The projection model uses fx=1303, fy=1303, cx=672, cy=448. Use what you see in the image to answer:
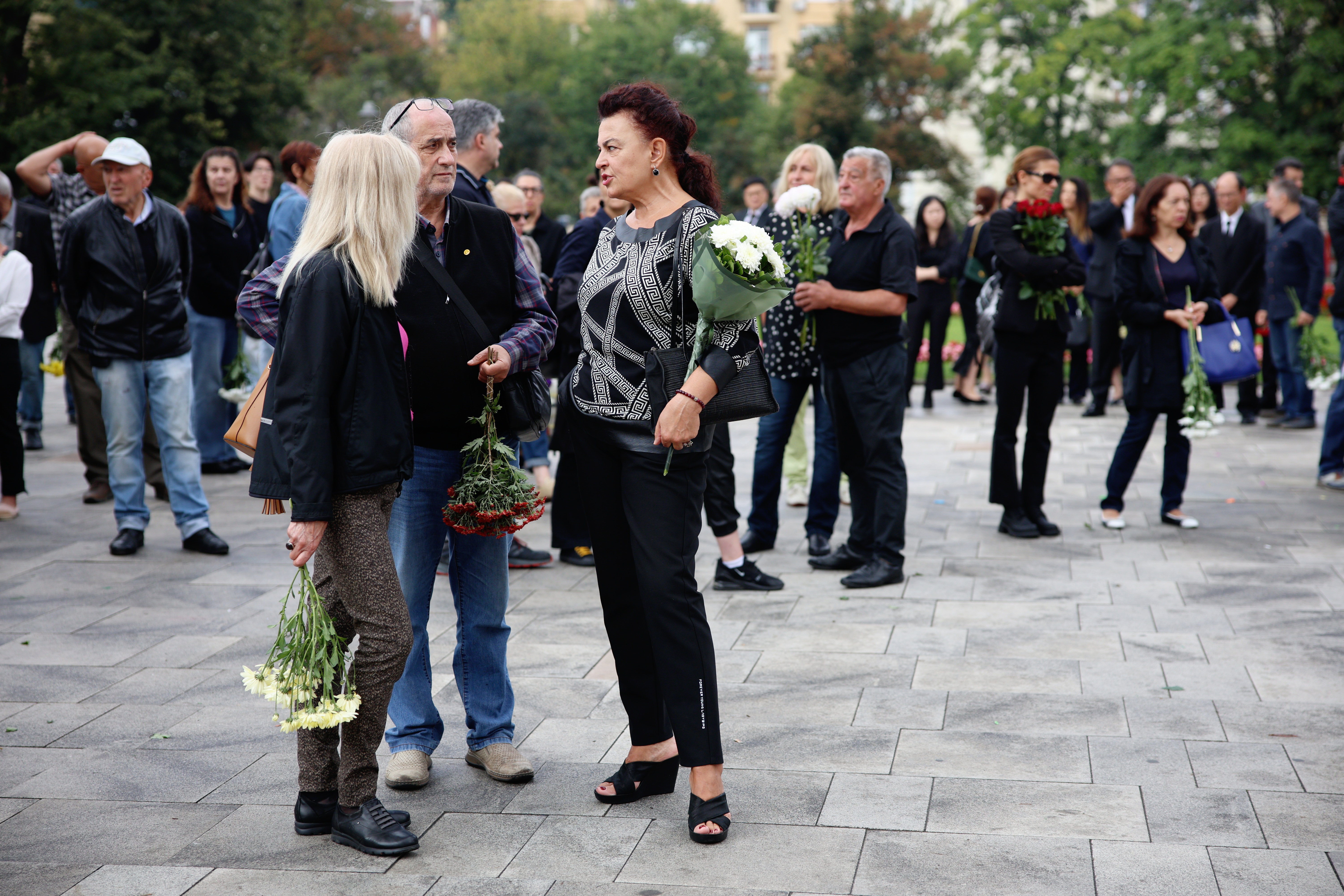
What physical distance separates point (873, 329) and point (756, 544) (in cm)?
160

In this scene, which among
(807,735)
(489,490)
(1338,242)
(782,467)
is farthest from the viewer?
A: (1338,242)

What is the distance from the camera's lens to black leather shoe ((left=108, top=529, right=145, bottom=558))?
24.7 feet

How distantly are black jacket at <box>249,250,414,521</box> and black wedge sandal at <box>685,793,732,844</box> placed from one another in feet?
4.21

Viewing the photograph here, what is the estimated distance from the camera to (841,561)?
7.26 m

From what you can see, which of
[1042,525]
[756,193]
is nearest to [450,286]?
[1042,525]

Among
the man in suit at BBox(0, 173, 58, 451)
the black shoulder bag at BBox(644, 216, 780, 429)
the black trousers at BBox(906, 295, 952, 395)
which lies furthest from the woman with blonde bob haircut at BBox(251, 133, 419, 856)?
the black trousers at BBox(906, 295, 952, 395)

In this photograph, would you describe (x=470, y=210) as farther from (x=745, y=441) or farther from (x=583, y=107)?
(x=583, y=107)

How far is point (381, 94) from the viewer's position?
5003 centimetres

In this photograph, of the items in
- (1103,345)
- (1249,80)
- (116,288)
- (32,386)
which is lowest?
(32,386)

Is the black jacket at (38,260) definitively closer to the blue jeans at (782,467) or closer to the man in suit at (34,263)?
the man in suit at (34,263)

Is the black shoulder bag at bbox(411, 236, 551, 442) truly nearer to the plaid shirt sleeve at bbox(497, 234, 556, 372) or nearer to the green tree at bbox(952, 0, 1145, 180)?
the plaid shirt sleeve at bbox(497, 234, 556, 372)

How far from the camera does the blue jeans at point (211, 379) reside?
9.90m

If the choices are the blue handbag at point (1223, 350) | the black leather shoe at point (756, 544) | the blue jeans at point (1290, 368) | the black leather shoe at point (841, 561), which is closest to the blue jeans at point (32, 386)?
the black leather shoe at point (756, 544)

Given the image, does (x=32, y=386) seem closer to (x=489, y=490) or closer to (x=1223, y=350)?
(x=489, y=490)
